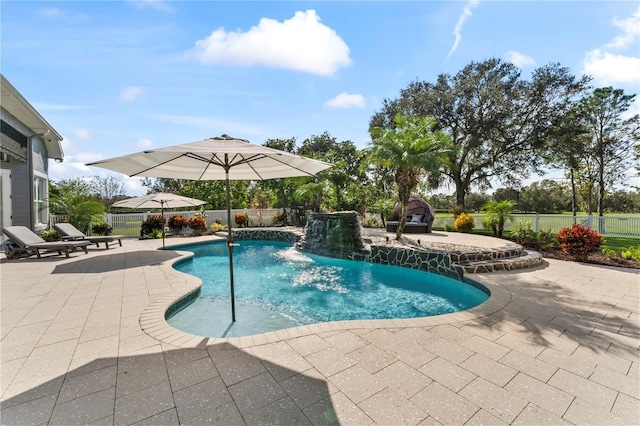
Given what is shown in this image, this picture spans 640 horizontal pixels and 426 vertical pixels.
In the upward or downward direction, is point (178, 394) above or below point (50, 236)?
below

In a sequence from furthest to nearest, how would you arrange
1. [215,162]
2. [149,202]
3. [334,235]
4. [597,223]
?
1. [597,223]
2. [334,235]
3. [149,202]
4. [215,162]

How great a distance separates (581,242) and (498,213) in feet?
15.1

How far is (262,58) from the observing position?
7.00 metres

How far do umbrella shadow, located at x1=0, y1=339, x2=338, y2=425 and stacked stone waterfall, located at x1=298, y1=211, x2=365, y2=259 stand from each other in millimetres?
7530

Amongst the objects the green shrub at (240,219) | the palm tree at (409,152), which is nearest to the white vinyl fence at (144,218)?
the green shrub at (240,219)

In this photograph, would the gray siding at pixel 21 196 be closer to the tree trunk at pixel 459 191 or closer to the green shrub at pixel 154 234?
the green shrub at pixel 154 234

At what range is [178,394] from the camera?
7.20 ft

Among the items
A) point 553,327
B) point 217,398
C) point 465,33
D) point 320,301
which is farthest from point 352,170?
point 217,398

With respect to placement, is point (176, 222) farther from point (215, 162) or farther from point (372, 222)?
point (215, 162)

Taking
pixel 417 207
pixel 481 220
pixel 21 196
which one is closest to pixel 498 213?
pixel 481 220

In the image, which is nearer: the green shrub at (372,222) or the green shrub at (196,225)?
the green shrub at (196,225)

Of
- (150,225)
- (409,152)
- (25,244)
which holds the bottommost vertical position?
(25,244)

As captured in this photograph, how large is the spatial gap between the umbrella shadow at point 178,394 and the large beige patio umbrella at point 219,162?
58.6 inches

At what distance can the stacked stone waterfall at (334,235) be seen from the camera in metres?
10.1
